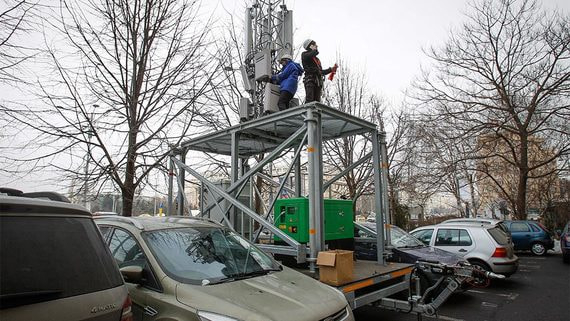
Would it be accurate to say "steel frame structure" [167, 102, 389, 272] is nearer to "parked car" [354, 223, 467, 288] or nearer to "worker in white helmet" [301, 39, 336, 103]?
"worker in white helmet" [301, 39, 336, 103]

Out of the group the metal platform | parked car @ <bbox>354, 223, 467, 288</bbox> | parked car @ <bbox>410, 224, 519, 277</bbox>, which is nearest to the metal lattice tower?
the metal platform

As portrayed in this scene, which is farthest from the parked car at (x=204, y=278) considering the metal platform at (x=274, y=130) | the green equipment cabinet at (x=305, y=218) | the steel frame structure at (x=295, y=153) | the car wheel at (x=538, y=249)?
the car wheel at (x=538, y=249)

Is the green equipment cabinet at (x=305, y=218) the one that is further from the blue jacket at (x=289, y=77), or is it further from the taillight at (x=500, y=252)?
the taillight at (x=500, y=252)

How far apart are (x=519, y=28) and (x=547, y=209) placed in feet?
46.3

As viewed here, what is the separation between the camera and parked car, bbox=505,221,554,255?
1588cm

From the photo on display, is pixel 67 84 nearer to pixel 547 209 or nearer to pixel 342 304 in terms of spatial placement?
pixel 342 304

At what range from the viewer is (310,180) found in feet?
17.9

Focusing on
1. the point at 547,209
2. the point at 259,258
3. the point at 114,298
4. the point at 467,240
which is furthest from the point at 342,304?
the point at 547,209

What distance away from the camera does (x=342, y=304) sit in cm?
362

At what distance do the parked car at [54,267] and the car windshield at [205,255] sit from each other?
3.67 ft

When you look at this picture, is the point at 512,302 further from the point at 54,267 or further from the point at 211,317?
the point at 54,267

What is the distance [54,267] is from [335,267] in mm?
3367

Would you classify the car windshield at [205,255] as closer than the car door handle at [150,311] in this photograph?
No

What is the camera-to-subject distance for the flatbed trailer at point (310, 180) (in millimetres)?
5254
